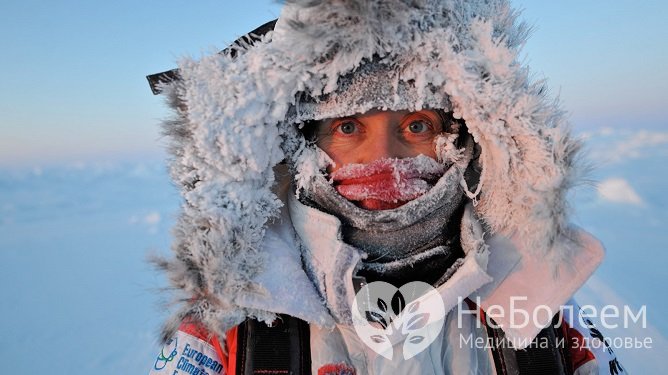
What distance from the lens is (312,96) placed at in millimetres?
1225

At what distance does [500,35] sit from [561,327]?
87cm

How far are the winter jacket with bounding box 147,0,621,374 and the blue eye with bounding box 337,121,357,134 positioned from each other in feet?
0.30

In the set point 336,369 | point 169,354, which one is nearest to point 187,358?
point 169,354

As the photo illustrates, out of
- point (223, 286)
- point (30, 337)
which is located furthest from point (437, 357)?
point (30, 337)

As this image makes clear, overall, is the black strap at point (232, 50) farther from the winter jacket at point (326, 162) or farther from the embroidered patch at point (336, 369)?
the embroidered patch at point (336, 369)

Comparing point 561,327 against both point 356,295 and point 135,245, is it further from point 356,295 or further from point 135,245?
point 135,245

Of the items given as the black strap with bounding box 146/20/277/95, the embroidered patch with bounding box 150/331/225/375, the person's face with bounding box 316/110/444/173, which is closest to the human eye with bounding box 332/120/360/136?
the person's face with bounding box 316/110/444/173

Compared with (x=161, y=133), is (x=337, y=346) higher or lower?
lower

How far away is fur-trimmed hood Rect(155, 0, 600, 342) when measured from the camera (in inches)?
42.9

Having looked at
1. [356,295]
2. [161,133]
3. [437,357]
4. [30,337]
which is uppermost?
[161,133]

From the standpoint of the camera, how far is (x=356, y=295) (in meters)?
1.22

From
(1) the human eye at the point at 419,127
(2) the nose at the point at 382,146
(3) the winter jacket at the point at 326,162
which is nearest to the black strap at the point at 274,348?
(3) the winter jacket at the point at 326,162

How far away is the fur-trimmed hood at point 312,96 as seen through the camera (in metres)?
1.09

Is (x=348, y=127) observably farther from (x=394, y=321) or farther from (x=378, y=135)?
(x=394, y=321)
